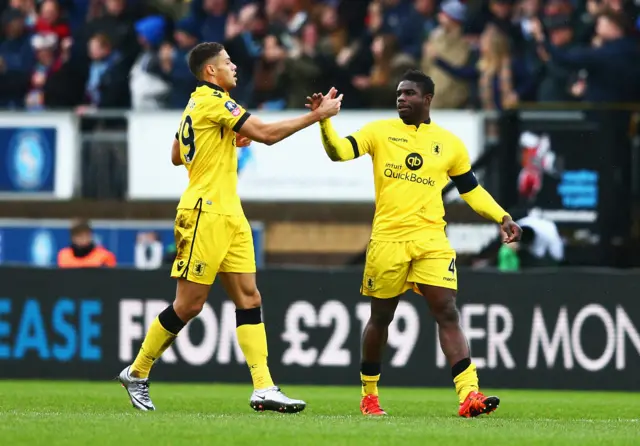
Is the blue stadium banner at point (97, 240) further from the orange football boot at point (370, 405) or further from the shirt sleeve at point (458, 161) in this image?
the shirt sleeve at point (458, 161)

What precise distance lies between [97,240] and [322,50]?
12.7 feet

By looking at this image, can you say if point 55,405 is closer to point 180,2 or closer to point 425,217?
point 425,217

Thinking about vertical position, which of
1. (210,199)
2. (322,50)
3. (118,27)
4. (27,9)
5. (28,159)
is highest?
(27,9)

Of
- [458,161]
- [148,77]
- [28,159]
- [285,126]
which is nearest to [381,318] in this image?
[458,161]

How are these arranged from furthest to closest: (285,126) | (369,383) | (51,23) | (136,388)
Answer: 1. (51,23)
2. (369,383)
3. (136,388)
4. (285,126)

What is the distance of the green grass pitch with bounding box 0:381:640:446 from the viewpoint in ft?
28.7

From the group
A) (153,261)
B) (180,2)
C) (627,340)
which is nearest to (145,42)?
(180,2)

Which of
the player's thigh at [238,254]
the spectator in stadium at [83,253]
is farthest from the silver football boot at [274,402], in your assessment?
the spectator in stadium at [83,253]

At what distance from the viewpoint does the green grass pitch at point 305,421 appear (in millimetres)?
8750

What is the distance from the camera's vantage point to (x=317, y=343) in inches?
626

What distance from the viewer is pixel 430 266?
10797 mm

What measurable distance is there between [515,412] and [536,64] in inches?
286

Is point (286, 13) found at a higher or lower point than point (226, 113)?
higher

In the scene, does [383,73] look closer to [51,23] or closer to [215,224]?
[51,23]
